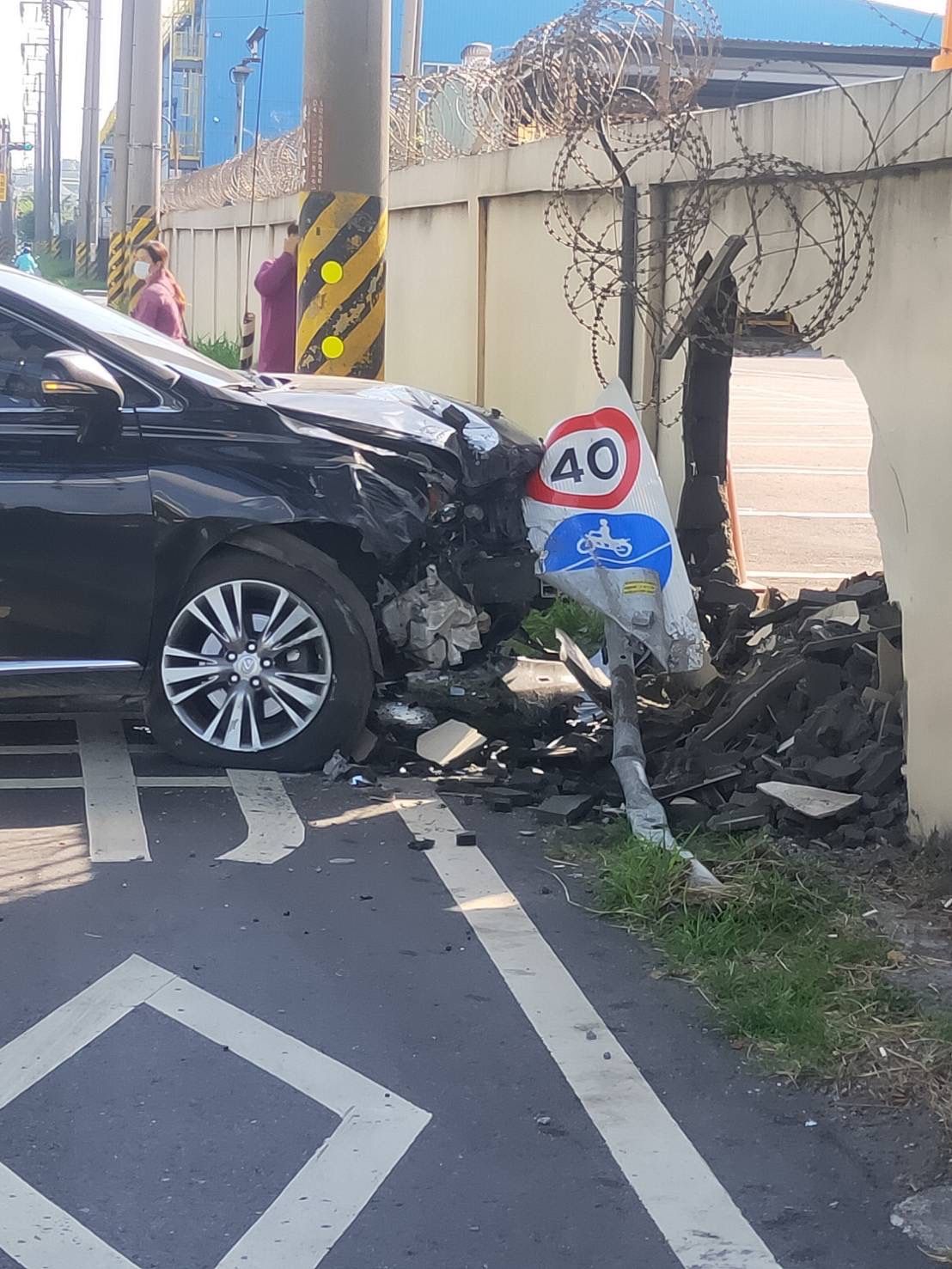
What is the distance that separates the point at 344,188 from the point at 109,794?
13.8 feet

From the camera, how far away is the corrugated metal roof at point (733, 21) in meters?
55.3

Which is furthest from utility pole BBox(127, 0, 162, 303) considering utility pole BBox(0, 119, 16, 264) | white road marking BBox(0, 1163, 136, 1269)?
utility pole BBox(0, 119, 16, 264)

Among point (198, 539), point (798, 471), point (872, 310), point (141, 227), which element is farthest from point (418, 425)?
point (141, 227)

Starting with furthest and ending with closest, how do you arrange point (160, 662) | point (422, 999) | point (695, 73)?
1. point (695, 73)
2. point (160, 662)
3. point (422, 999)

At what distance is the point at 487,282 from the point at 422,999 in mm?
7920

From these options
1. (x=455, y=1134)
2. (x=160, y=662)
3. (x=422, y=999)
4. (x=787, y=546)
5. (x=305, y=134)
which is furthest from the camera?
(x=787, y=546)

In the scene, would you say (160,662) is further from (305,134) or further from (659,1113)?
(305,134)

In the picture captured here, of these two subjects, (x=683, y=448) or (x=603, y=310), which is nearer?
(x=683, y=448)

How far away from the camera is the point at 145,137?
2158 centimetres

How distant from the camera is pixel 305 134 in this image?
9.20 meters

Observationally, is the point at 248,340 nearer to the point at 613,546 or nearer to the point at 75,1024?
the point at 613,546

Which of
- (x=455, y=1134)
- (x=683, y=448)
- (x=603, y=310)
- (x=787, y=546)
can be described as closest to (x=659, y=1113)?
(x=455, y=1134)

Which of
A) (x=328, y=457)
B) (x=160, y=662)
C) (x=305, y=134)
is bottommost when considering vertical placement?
(x=160, y=662)

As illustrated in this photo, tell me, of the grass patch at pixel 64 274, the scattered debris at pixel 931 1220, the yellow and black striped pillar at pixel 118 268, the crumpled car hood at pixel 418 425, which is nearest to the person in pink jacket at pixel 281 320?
the crumpled car hood at pixel 418 425
